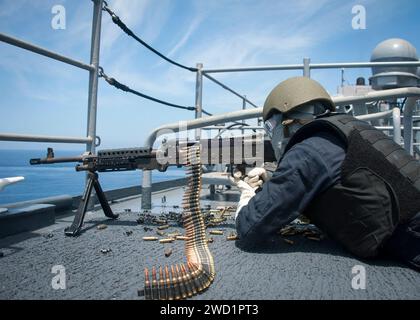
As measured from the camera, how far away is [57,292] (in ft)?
4.09

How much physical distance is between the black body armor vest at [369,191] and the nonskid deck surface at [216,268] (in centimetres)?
18

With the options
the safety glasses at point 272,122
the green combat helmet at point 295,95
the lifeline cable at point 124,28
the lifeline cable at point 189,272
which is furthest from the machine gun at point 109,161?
the lifeline cable at point 124,28

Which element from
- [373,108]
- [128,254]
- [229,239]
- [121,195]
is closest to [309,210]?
[229,239]

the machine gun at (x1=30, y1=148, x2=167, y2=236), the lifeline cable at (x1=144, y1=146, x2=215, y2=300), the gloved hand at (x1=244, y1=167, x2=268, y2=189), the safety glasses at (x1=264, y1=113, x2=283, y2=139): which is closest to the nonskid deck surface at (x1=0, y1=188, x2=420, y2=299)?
the lifeline cable at (x1=144, y1=146, x2=215, y2=300)

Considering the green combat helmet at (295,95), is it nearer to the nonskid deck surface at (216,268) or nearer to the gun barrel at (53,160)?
the nonskid deck surface at (216,268)

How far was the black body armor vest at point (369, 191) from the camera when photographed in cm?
Answer: 141

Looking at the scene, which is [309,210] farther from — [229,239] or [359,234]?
[229,239]

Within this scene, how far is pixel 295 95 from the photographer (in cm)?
187

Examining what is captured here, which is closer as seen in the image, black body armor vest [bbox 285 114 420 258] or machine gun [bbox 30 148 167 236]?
black body armor vest [bbox 285 114 420 258]

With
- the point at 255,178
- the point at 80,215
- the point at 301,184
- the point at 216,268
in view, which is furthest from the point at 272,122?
the point at 80,215

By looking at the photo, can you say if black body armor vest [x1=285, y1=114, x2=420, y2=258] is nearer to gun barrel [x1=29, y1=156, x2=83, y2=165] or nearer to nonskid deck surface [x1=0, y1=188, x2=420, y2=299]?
nonskid deck surface [x1=0, y1=188, x2=420, y2=299]

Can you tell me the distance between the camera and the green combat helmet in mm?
1860

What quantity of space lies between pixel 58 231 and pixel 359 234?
1.99 metres

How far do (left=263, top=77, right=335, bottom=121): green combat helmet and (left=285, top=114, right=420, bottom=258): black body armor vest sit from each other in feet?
0.99
